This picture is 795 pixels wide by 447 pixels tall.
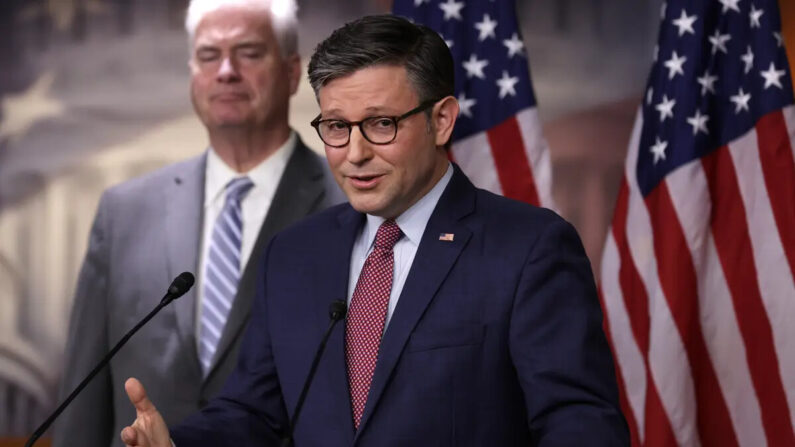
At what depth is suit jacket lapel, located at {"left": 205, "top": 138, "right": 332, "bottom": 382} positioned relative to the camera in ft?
9.50

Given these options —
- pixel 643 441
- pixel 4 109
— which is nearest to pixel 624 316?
pixel 643 441

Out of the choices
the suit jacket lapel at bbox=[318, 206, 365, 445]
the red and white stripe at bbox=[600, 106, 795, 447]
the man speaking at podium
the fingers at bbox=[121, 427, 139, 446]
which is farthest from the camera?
the red and white stripe at bbox=[600, 106, 795, 447]

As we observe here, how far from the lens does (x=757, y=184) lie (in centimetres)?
305

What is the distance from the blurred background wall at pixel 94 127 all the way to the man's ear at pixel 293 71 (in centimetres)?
11

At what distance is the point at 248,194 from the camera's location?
9.88ft

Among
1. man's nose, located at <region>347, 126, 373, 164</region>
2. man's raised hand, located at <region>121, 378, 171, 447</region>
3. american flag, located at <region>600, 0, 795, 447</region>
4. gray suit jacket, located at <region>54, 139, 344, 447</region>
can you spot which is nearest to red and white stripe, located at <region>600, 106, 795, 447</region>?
american flag, located at <region>600, 0, 795, 447</region>

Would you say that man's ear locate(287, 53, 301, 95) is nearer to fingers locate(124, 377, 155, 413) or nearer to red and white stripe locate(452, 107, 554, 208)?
red and white stripe locate(452, 107, 554, 208)

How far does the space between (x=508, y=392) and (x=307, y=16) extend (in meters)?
1.85

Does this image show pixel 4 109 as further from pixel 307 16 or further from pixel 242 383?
pixel 242 383

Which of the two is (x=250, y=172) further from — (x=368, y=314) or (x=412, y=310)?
(x=412, y=310)

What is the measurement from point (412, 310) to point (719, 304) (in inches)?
62.5

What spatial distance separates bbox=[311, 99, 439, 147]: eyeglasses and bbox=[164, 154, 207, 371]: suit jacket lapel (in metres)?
1.18

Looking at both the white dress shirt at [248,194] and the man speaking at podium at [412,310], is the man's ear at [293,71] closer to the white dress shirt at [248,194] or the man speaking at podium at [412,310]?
the white dress shirt at [248,194]

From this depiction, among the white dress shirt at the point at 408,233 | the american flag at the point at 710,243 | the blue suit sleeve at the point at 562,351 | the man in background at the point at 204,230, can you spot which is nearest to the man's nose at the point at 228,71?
the man in background at the point at 204,230
